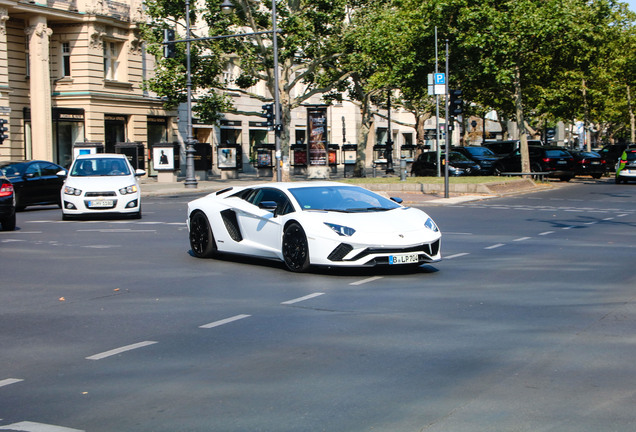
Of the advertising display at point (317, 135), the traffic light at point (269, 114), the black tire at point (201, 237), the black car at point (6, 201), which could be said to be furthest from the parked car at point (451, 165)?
the black tire at point (201, 237)

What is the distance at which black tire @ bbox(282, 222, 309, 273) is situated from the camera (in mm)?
11477

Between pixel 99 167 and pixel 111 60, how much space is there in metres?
23.8

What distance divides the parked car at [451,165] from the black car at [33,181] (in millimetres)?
21303

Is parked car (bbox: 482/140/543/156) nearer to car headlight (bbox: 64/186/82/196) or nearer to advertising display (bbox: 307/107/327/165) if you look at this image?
advertising display (bbox: 307/107/327/165)

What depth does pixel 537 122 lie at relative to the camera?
2810 inches

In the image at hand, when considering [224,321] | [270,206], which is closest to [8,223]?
[270,206]

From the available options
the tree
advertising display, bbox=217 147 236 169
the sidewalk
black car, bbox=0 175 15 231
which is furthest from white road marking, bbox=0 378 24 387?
advertising display, bbox=217 147 236 169

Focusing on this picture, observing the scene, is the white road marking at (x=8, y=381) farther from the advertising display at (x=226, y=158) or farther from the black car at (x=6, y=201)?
the advertising display at (x=226, y=158)

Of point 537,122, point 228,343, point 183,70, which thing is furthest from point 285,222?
point 537,122

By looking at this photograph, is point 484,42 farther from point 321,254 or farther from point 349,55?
point 321,254

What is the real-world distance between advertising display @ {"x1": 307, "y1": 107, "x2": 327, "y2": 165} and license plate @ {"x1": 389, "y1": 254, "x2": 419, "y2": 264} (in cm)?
3386

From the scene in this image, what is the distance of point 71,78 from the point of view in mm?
43406

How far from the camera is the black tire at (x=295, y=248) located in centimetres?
1148

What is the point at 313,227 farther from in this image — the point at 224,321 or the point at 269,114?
the point at 269,114
